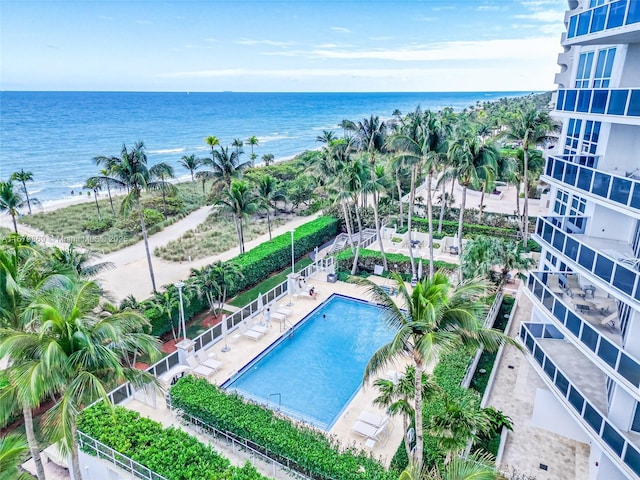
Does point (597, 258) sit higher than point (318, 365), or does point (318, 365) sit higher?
point (597, 258)

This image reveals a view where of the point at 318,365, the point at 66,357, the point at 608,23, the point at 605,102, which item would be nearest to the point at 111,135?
the point at 318,365

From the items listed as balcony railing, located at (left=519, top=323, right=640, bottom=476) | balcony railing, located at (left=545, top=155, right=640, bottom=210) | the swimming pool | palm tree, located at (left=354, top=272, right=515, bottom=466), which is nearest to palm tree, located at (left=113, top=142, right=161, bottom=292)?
the swimming pool

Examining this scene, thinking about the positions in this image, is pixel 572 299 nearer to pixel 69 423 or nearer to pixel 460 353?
pixel 460 353

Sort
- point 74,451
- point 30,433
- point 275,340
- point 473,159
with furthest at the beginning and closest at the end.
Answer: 1. point 473,159
2. point 275,340
3. point 30,433
4. point 74,451

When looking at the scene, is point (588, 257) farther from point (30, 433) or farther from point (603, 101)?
point (30, 433)

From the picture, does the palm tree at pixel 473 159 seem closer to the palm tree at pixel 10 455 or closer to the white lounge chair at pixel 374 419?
the white lounge chair at pixel 374 419

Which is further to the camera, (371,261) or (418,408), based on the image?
(371,261)

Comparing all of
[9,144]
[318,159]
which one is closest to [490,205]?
[318,159]
